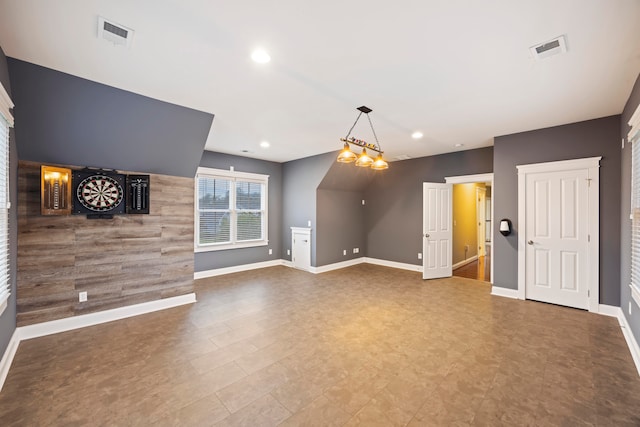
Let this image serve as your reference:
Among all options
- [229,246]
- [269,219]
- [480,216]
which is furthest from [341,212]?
[480,216]

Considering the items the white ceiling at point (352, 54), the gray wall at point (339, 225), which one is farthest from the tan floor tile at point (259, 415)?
the gray wall at point (339, 225)

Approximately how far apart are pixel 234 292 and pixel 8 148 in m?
3.34

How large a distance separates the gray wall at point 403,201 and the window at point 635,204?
2629 mm

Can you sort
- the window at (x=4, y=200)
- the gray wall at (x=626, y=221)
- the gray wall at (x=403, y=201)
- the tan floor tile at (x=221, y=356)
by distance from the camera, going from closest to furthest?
the window at (x=4, y=200), the tan floor tile at (x=221, y=356), the gray wall at (x=626, y=221), the gray wall at (x=403, y=201)

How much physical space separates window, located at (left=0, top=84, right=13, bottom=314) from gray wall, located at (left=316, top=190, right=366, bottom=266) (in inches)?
190

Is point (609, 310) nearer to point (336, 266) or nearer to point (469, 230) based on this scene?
point (469, 230)

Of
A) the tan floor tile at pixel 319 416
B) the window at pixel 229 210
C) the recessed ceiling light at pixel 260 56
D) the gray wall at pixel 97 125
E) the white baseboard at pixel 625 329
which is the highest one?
the recessed ceiling light at pixel 260 56

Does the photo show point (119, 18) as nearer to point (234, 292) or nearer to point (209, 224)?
point (234, 292)

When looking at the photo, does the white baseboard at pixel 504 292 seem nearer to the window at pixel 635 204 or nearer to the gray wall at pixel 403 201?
the window at pixel 635 204

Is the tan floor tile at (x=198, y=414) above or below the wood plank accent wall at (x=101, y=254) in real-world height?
below

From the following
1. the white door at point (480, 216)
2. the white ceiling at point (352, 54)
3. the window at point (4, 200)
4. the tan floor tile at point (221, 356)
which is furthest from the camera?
the white door at point (480, 216)

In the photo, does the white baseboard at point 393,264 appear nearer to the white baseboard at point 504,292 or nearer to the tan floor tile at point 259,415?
the white baseboard at point 504,292

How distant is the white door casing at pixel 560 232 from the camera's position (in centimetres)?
385

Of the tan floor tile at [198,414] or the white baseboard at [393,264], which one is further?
the white baseboard at [393,264]
